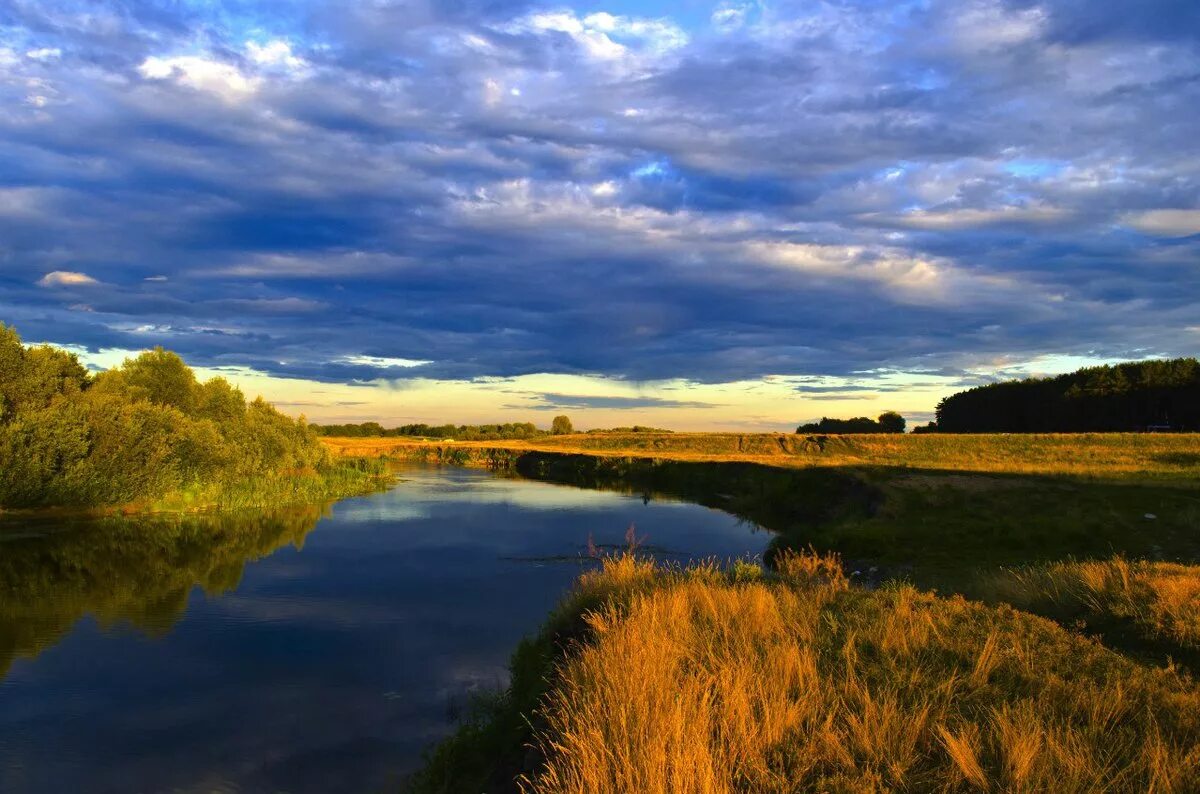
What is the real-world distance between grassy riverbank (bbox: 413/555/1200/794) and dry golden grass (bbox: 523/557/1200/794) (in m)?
0.02

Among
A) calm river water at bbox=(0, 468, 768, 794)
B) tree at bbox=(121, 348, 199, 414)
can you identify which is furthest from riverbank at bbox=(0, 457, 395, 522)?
tree at bbox=(121, 348, 199, 414)

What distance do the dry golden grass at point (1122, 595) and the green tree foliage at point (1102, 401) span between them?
3133 inches

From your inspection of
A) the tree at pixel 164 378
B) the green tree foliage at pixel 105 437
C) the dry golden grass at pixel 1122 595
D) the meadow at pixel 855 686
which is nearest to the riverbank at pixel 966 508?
the meadow at pixel 855 686

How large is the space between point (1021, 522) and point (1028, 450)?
112ft

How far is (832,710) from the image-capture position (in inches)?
246

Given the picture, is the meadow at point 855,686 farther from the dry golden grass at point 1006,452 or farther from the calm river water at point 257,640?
the dry golden grass at point 1006,452

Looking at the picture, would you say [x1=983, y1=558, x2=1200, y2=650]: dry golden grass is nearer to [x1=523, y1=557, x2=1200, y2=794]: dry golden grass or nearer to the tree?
[x1=523, y1=557, x2=1200, y2=794]: dry golden grass

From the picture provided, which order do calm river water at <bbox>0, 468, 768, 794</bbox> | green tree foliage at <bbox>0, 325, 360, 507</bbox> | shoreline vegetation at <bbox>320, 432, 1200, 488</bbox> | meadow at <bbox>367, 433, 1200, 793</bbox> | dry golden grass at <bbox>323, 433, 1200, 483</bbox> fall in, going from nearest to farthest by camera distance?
meadow at <bbox>367, 433, 1200, 793</bbox>, calm river water at <bbox>0, 468, 768, 794</bbox>, green tree foliage at <bbox>0, 325, 360, 507</bbox>, shoreline vegetation at <bbox>320, 432, 1200, 488</bbox>, dry golden grass at <bbox>323, 433, 1200, 483</bbox>

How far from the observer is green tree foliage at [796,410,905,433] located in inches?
4091

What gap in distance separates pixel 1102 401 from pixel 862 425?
30.9 metres

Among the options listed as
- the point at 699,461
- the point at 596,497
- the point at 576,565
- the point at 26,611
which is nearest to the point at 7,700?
the point at 26,611

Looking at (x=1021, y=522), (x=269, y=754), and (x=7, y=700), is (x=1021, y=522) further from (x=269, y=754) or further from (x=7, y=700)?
(x=7, y=700)

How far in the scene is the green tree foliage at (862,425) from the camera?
104 meters

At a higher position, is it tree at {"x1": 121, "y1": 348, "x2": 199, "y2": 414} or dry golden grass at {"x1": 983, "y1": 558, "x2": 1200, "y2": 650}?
tree at {"x1": 121, "y1": 348, "x2": 199, "y2": 414}
